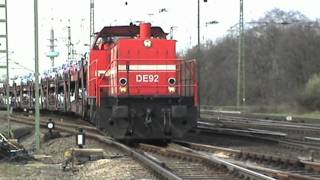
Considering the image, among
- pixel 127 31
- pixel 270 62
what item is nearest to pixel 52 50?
pixel 270 62

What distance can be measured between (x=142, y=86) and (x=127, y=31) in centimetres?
235

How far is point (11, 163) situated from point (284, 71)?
5981cm

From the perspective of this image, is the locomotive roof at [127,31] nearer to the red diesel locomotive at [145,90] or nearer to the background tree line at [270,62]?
the red diesel locomotive at [145,90]

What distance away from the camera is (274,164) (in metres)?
12.5

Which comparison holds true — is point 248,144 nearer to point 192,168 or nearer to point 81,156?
point 81,156

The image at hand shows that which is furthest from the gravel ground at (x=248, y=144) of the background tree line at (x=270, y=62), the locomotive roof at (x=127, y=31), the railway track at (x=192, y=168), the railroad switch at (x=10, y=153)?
the background tree line at (x=270, y=62)

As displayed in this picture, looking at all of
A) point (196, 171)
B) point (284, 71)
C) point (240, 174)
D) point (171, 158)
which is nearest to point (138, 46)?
point (171, 158)

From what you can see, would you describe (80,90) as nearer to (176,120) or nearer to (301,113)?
(176,120)

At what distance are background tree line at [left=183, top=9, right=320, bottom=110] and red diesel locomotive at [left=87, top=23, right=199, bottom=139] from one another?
144 ft

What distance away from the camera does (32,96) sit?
4412 centimetres

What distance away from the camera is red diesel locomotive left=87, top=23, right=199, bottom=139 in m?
16.8

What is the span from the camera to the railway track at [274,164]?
34.7 ft

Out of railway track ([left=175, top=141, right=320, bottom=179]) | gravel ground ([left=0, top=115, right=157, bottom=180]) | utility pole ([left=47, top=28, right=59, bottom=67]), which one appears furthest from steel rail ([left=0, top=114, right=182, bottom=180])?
utility pole ([left=47, top=28, right=59, bottom=67])

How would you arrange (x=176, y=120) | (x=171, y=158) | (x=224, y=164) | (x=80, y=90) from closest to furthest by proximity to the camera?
(x=224, y=164) → (x=171, y=158) → (x=176, y=120) → (x=80, y=90)
